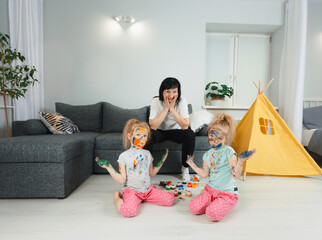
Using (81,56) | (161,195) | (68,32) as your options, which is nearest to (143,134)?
(161,195)

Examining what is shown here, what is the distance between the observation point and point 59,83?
303cm

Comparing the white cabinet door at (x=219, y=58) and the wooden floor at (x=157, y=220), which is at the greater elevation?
the white cabinet door at (x=219, y=58)

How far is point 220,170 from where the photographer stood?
1349mm

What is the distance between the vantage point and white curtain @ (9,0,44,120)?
2516 millimetres

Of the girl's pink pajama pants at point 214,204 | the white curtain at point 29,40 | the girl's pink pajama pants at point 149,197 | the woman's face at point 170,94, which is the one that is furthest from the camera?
the white curtain at point 29,40

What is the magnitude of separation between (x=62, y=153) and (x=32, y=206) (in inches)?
15.4

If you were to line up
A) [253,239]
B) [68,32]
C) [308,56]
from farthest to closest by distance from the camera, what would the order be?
[308,56], [68,32], [253,239]

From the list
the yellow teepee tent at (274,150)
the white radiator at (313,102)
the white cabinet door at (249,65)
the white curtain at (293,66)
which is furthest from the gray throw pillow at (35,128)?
the white radiator at (313,102)

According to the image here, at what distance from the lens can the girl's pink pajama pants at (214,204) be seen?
1.18 metres

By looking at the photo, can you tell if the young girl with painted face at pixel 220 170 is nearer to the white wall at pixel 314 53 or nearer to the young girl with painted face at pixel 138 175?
the young girl with painted face at pixel 138 175

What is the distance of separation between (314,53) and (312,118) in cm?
123

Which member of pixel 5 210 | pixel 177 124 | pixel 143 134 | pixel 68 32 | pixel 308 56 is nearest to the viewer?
pixel 5 210

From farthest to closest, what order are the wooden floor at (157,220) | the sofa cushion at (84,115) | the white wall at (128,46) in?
the white wall at (128,46)
the sofa cushion at (84,115)
the wooden floor at (157,220)

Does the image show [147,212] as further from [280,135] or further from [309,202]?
[280,135]
